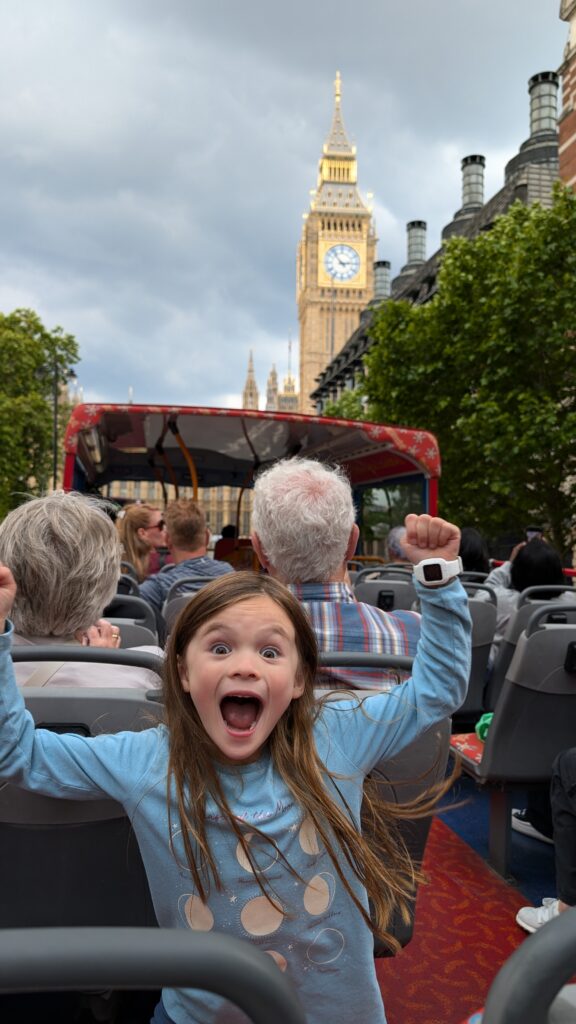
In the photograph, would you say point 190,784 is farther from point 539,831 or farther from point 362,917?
point 539,831

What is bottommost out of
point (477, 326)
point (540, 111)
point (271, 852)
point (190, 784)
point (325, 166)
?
point (271, 852)

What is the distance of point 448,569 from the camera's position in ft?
5.79

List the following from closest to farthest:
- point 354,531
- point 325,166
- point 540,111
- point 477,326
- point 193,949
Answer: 1. point 193,949
2. point 354,531
3. point 477,326
4. point 540,111
5. point 325,166

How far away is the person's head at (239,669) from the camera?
1570mm

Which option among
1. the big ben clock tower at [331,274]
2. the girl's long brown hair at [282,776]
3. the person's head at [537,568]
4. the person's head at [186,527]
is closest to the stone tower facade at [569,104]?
the person's head at [537,568]

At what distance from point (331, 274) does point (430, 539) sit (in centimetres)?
12896

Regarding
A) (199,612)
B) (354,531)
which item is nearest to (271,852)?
(199,612)

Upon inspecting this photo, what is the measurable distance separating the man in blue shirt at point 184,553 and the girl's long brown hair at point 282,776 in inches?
155

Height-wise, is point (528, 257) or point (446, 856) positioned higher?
point (528, 257)

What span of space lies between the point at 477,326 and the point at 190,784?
19278mm

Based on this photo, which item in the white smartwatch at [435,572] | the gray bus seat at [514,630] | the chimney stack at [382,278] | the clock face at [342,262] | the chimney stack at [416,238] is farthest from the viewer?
the clock face at [342,262]

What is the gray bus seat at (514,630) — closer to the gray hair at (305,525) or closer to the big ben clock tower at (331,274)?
the gray hair at (305,525)

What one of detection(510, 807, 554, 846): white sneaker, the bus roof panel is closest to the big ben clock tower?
the bus roof panel

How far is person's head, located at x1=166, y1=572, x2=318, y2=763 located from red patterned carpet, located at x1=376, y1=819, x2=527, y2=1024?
5.09 feet
